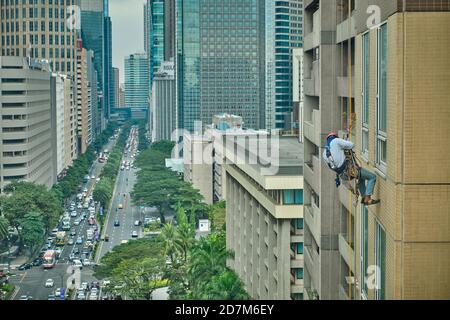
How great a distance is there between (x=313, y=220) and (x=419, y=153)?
7.37 ft

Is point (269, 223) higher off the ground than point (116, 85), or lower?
lower

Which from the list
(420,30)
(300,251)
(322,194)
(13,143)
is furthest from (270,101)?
(420,30)

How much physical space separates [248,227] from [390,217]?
690 centimetres

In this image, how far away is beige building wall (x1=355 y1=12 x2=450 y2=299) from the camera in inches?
81.1

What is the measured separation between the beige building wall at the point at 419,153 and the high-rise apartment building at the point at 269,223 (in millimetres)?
4384

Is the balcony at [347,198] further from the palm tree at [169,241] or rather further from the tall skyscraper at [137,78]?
the tall skyscraper at [137,78]

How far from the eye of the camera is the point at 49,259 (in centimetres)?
1334

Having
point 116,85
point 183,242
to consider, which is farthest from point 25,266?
point 116,85

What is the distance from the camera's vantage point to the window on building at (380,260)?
2307 mm

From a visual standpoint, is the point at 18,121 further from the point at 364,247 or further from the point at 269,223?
the point at 364,247

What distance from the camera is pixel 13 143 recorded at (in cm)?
1712

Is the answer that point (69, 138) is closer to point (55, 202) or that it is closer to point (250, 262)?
point (55, 202)

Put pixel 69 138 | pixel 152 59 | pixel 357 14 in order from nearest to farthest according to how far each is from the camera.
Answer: pixel 357 14
pixel 69 138
pixel 152 59

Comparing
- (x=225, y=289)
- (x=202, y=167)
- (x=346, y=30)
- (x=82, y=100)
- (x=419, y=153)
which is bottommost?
(x=225, y=289)
